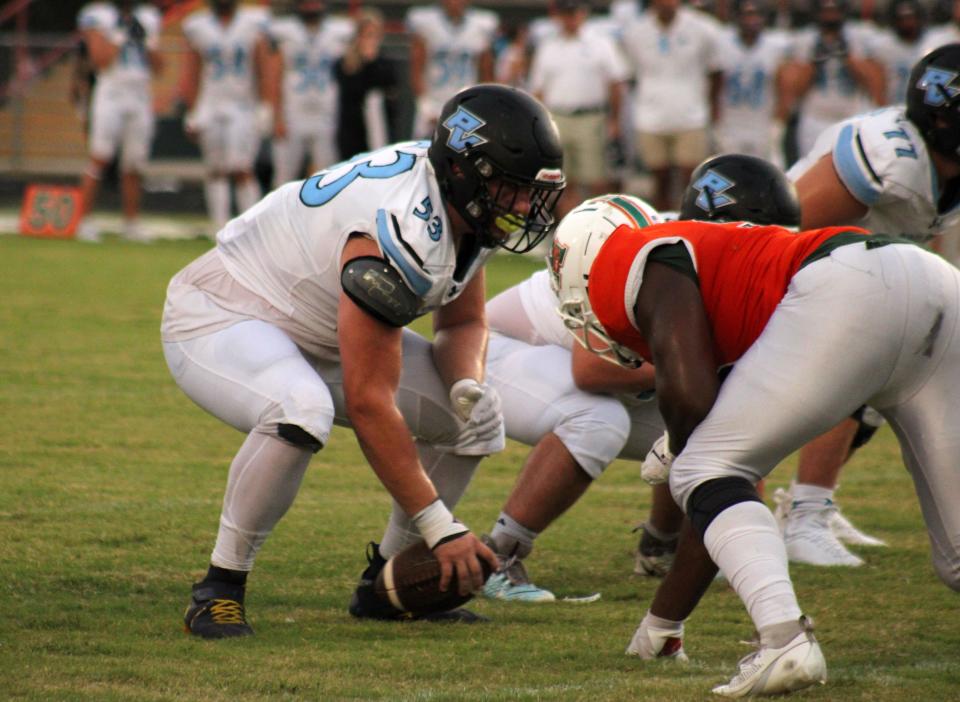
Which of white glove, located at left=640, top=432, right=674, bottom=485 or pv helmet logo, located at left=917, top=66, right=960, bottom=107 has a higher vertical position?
pv helmet logo, located at left=917, top=66, right=960, bottom=107

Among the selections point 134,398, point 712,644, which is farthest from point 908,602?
point 134,398

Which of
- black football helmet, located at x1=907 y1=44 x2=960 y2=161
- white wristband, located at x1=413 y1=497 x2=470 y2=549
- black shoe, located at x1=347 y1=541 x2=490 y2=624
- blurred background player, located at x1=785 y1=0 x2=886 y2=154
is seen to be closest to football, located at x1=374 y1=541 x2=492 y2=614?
black shoe, located at x1=347 y1=541 x2=490 y2=624

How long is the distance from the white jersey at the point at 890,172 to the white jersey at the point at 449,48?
323 inches

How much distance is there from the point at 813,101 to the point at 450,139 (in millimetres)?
8847

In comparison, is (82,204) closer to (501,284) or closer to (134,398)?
(501,284)

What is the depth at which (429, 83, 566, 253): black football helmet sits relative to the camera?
361cm

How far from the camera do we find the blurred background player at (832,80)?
38.2 feet

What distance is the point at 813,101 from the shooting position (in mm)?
11930

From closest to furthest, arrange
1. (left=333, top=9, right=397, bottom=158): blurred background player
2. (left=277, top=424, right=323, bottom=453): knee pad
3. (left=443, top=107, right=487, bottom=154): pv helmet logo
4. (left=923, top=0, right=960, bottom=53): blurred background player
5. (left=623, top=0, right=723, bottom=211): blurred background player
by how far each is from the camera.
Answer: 1. (left=277, top=424, right=323, bottom=453): knee pad
2. (left=443, top=107, right=487, bottom=154): pv helmet logo
3. (left=923, top=0, right=960, bottom=53): blurred background player
4. (left=623, top=0, right=723, bottom=211): blurred background player
5. (left=333, top=9, right=397, bottom=158): blurred background player

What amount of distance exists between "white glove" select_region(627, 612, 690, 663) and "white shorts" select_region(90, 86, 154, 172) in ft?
31.0

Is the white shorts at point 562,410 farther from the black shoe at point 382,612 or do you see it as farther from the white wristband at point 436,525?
the white wristband at point 436,525

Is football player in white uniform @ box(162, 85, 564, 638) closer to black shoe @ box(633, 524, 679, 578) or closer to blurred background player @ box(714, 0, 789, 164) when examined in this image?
black shoe @ box(633, 524, 679, 578)

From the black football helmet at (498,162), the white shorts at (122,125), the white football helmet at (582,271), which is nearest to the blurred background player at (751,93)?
the white shorts at (122,125)

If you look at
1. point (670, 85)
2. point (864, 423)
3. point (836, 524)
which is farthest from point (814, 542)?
point (670, 85)
